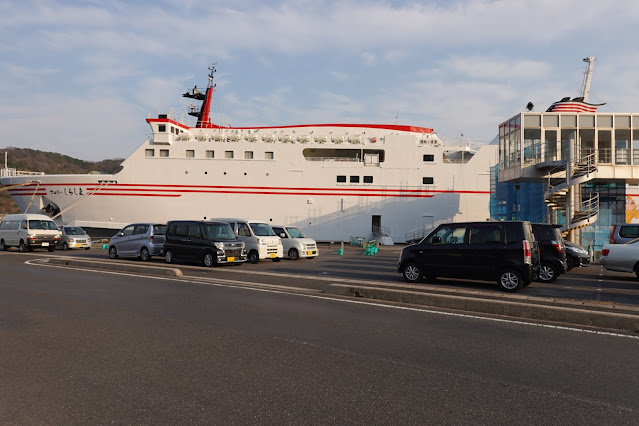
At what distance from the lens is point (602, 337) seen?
20.8 feet

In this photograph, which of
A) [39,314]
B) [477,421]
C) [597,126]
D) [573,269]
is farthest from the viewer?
[597,126]

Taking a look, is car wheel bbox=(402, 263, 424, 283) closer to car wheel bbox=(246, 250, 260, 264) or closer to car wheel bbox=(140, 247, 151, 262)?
car wheel bbox=(246, 250, 260, 264)

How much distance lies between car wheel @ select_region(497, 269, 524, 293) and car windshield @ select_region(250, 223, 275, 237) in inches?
396

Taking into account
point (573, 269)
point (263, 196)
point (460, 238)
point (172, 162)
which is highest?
point (172, 162)

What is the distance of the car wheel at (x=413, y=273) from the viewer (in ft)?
39.1

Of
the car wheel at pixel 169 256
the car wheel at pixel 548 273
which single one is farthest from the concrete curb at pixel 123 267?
the car wheel at pixel 548 273

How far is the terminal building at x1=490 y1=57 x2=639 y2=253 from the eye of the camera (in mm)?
23469

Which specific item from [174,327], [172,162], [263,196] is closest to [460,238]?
[174,327]

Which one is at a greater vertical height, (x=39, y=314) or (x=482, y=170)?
(x=482, y=170)

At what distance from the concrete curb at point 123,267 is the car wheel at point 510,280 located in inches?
321

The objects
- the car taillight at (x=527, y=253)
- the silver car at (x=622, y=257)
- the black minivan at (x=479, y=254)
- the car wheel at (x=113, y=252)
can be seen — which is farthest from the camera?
the car wheel at (x=113, y=252)

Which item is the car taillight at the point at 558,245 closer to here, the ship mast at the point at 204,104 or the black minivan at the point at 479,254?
the black minivan at the point at 479,254

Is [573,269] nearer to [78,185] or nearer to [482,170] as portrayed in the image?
[482,170]

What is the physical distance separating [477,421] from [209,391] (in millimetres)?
2193
